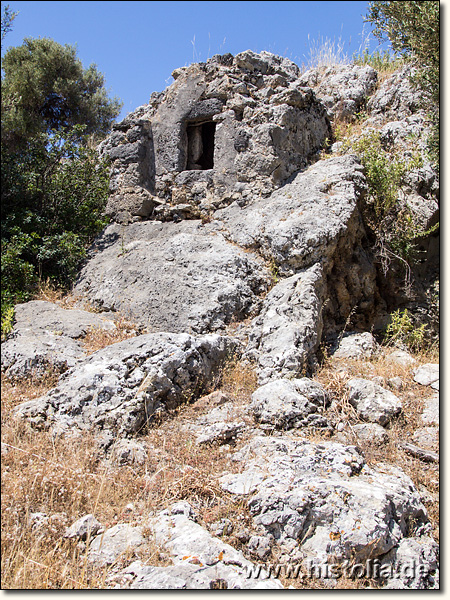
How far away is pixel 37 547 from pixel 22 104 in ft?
44.0

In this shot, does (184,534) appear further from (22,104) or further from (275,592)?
(22,104)

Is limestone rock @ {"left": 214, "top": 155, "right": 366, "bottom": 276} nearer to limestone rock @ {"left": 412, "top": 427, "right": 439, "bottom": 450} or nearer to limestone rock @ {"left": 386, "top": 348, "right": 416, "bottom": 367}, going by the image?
limestone rock @ {"left": 386, "top": 348, "right": 416, "bottom": 367}

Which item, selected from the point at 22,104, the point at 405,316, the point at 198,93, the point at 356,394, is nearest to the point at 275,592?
the point at 356,394

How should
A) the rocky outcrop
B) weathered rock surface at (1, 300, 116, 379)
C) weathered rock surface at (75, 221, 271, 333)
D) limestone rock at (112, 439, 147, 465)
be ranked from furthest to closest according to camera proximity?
1. weathered rock surface at (75, 221, 271, 333)
2. weathered rock surface at (1, 300, 116, 379)
3. limestone rock at (112, 439, 147, 465)
4. the rocky outcrop

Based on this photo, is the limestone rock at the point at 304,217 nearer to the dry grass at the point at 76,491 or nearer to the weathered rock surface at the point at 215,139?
the weathered rock surface at the point at 215,139

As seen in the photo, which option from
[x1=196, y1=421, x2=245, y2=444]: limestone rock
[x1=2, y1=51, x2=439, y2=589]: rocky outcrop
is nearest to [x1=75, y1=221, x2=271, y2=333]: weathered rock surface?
[x1=2, y1=51, x2=439, y2=589]: rocky outcrop

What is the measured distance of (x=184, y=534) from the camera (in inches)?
148

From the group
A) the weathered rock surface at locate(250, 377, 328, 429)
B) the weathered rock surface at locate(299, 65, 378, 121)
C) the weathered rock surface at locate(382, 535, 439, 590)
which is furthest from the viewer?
the weathered rock surface at locate(299, 65, 378, 121)

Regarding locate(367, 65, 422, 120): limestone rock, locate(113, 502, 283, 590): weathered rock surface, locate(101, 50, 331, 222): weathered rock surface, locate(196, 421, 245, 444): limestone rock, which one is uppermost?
locate(367, 65, 422, 120): limestone rock

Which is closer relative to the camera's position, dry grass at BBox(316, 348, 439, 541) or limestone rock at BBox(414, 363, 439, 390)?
dry grass at BBox(316, 348, 439, 541)

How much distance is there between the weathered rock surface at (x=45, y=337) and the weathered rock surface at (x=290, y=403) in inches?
90.1

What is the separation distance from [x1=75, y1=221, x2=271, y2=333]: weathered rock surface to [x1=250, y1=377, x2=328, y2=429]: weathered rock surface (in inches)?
60.1

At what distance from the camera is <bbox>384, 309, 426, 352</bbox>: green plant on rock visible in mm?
7520

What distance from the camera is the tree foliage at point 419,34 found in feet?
23.2
